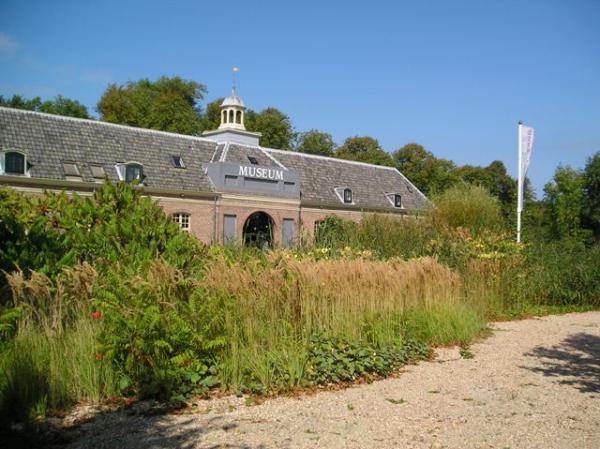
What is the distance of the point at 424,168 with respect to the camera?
47.4 metres

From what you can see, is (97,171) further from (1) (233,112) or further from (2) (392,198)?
(2) (392,198)

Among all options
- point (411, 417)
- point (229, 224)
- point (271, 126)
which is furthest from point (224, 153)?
point (411, 417)

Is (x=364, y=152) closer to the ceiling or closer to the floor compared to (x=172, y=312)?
closer to the ceiling

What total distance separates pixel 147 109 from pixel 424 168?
22.7 metres

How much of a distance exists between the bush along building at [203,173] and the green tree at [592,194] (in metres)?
10.1

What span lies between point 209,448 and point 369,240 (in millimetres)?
9128

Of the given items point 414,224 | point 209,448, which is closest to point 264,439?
point 209,448

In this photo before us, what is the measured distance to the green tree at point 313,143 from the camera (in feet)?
153

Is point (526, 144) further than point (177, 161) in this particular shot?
No

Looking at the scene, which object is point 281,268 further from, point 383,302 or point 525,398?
point 525,398

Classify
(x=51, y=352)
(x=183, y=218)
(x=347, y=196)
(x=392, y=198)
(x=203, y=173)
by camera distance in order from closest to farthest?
(x=51, y=352) → (x=183, y=218) → (x=203, y=173) → (x=347, y=196) → (x=392, y=198)

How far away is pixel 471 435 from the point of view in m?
3.92

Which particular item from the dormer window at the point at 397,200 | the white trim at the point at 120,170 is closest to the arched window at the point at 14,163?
the white trim at the point at 120,170

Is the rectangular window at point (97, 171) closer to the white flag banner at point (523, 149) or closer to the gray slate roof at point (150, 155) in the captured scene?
the gray slate roof at point (150, 155)
